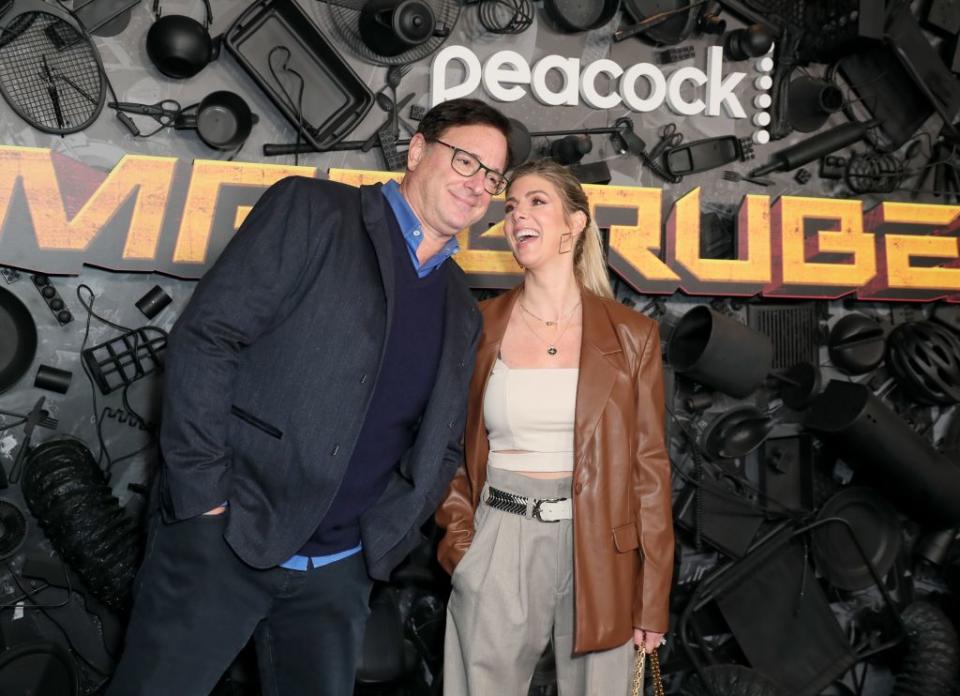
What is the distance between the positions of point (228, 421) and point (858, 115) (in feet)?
11.4

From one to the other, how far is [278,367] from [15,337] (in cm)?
169

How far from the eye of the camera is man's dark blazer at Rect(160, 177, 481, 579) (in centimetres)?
179

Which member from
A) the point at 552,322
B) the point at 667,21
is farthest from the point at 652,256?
the point at 552,322

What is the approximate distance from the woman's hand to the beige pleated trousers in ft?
0.14

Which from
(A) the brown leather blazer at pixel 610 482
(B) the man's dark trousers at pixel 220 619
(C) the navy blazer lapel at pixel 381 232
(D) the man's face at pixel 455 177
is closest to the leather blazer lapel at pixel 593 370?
(A) the brown leather blazer at pixel 610 482

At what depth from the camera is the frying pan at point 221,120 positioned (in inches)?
122

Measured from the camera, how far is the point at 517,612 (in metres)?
2.25

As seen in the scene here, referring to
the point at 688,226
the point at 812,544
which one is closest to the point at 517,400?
the point at 688,226

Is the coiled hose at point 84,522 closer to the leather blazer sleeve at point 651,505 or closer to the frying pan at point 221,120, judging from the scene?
the frying pan at point 221,120

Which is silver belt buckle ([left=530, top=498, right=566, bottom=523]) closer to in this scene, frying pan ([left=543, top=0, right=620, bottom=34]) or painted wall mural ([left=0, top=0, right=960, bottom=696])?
painted wall mural ([left=0, top=0, right=960, bottom=696])

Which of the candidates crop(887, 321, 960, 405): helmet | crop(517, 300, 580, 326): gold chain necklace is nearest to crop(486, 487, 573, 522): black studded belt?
crop(517, 300, 580, 326): gold chain necklace

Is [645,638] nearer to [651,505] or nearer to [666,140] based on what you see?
[651,505]

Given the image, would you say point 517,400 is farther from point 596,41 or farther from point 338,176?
point 596,41

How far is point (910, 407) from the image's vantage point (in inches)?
155
